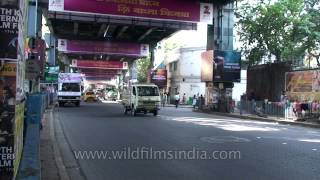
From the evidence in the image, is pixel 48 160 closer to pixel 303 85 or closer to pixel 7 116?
pixel 7 116

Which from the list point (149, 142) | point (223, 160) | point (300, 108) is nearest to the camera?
point (223, 160)

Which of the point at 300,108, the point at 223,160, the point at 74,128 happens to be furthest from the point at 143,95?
the point at 223,160

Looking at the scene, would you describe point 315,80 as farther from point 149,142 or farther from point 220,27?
point 149,142

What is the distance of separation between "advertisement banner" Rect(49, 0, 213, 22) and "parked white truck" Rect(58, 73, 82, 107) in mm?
18844

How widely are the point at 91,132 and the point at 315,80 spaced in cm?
1571

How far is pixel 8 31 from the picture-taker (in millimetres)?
7047

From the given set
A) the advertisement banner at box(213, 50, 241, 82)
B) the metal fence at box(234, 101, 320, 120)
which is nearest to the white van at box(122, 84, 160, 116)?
the metal fence at box(234, 101, 320, 120)

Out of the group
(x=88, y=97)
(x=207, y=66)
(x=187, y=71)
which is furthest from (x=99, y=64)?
(x=207, y=66)

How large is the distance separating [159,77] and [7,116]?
234 ft

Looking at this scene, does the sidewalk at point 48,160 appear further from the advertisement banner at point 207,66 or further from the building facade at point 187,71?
the building facade at point 187,71

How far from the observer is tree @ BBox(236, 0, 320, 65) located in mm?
42188

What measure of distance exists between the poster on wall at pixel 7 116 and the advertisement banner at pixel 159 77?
69.7 meters

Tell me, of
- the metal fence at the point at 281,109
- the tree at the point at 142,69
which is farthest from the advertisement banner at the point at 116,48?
the tree at the point at 142,69

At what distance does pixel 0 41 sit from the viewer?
698cm
